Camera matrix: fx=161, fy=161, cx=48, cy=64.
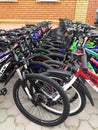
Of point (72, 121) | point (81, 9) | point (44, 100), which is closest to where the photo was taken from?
point (44, 100)

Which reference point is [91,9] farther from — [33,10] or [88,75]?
[88,75]

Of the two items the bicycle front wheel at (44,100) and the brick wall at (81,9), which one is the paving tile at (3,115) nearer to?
the bicycle front wheel at (44,100)

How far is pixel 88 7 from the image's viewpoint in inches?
212

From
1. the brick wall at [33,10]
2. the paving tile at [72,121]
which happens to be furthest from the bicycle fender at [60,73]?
the brick wall at [33,10]

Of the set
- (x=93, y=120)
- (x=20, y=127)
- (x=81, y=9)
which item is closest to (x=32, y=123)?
(x=20, y=127)

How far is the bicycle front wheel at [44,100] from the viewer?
71.8 inches

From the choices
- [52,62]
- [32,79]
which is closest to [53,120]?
[32,79]

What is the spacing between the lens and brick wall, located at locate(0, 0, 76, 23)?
210 inches

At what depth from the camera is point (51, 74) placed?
6.10 ft

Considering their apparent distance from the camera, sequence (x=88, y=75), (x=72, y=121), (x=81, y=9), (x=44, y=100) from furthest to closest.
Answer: (x=81, y=9)
(x=72, y=121)
(x=44, y=100)
(x=88, y=75)

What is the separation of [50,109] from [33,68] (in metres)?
0.62

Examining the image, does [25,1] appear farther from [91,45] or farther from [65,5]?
[91,45]

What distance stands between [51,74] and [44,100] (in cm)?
43

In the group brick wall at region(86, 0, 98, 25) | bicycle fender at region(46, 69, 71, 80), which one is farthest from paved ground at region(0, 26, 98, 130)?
brick wall at region(86, 0, 98, 25)
